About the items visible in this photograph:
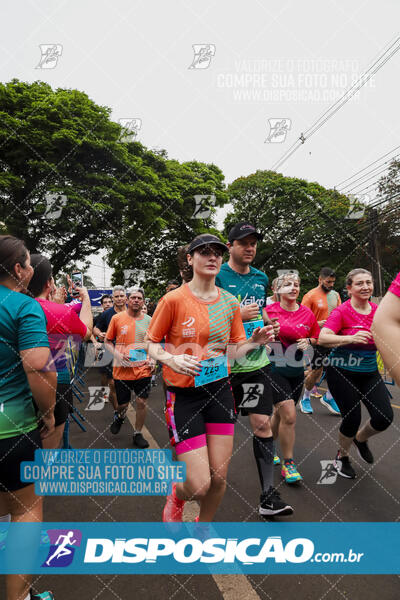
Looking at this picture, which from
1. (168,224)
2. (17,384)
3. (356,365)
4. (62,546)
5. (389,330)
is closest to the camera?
(389,330)

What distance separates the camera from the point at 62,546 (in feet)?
9.41

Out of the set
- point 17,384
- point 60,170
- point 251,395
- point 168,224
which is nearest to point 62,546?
point 17,384

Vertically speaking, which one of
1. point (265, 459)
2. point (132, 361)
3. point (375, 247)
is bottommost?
point (132, 361)

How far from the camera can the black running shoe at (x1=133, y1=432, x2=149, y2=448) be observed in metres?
5.07

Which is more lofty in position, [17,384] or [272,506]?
[272,506]

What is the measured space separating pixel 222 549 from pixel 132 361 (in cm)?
302

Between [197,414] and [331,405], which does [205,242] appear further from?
[331,405]

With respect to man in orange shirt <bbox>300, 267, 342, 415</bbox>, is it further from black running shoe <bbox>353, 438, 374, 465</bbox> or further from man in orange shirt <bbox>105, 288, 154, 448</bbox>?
man in orange shirt <bbox>105, 288, 154, 448</bbox>

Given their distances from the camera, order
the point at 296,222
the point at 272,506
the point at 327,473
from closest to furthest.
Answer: the point at 272,506
the point at 327,473
the point at 296,222

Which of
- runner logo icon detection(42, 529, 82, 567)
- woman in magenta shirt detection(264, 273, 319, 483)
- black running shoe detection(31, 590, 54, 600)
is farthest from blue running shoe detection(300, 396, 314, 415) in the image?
black running shoe detection(31, 590, 54, 600)

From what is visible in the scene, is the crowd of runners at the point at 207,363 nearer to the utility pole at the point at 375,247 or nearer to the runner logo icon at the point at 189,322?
the runner logo icon at the point at 189,322

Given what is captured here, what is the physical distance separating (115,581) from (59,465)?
1.95 metres

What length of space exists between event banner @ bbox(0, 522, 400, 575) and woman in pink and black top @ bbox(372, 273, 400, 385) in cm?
195

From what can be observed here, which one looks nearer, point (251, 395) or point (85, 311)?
point (251, 395)
